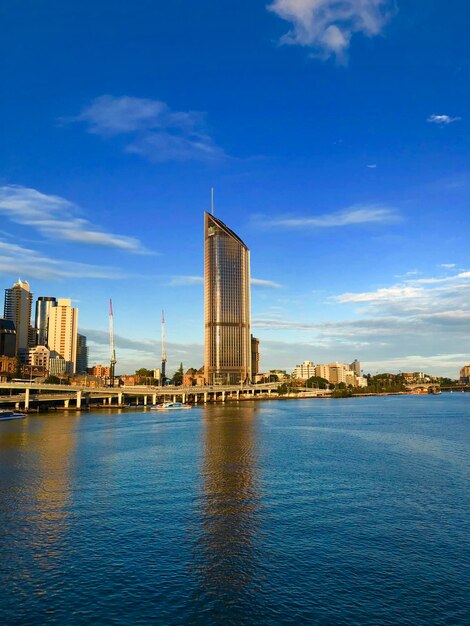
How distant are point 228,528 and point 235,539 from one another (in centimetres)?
279

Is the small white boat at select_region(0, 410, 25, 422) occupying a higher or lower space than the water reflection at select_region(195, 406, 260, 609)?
higher

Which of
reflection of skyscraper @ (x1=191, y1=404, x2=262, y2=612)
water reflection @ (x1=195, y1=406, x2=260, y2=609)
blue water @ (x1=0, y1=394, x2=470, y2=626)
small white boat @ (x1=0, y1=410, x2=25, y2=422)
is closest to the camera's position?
blue water @ (x1=0, y1=394, x2=470, y2=626)

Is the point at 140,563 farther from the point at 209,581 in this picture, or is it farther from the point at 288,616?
the point at 288,616

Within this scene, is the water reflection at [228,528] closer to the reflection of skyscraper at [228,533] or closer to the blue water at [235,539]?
the reflection of skyscraper at [228,533]

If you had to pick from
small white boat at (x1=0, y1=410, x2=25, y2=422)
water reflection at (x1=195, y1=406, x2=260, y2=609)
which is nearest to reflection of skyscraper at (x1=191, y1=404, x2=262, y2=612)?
water reflection at (x1=195, y1=406, x2=260, y2=609)

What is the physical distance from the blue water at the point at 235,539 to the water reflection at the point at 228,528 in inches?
6.3

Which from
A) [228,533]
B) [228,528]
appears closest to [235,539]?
[228,533]

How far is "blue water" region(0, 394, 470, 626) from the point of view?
30.5 meters

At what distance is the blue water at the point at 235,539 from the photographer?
30.5 meters

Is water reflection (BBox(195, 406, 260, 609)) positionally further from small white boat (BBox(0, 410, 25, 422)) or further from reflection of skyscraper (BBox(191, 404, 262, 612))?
small white boat (BBox(0, 410, 25, 422))

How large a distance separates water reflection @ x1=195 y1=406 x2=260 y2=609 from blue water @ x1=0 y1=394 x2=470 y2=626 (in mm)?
160

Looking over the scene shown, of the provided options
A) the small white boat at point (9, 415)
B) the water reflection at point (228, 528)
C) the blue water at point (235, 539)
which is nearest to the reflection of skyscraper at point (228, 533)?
the water reflection at point (228, 528)

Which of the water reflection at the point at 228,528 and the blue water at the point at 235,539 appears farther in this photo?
the water reflection at the point at 228,528

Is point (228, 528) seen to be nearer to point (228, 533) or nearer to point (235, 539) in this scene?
point (228, 533)
